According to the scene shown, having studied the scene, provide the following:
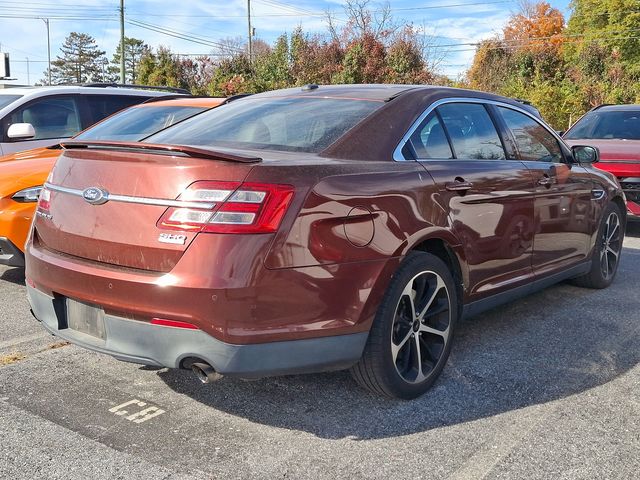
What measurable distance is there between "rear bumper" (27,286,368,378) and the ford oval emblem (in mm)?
503

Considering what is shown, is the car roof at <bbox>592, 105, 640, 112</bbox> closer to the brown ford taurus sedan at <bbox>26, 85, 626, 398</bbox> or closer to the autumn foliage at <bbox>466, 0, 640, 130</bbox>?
the brown ford taurus sedan at <bbox>26, 85, 626, 398</bbox>

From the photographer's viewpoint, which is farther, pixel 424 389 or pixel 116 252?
pixel 424 389

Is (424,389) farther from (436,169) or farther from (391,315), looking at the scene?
(436,169)

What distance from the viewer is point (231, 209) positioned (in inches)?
105

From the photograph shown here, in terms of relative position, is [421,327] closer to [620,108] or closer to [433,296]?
[433,296]

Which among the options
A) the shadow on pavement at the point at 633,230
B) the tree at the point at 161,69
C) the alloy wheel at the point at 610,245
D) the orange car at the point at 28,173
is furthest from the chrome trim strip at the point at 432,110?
the tree at the point at 161,69

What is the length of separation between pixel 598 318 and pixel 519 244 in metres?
1.15

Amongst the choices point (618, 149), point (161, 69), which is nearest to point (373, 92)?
point (618, 149)

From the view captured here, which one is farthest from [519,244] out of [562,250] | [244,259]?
[244,259]

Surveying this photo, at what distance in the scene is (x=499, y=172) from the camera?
3.98 metres

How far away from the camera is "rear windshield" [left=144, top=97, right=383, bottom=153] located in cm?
336

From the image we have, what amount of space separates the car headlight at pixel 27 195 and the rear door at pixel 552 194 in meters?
3.46

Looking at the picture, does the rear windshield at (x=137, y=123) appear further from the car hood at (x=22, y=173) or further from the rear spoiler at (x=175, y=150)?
the rear spoiler at (x=175, y=150)

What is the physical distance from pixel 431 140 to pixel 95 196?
1.79 meters
